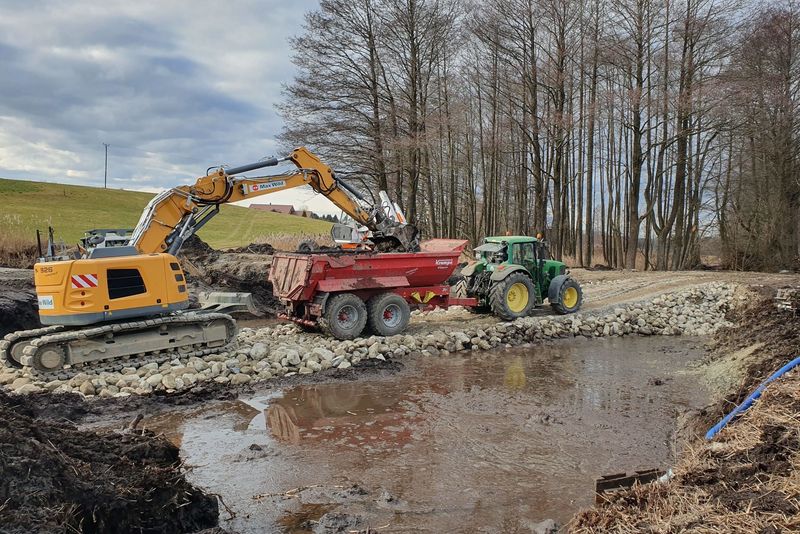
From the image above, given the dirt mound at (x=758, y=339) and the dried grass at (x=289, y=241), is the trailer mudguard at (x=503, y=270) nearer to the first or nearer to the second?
the dirt mound at (x=758, y=339)

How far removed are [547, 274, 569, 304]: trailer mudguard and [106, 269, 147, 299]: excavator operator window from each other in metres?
9.30

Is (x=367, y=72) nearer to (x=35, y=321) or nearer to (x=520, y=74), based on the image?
(x=520, y=74)

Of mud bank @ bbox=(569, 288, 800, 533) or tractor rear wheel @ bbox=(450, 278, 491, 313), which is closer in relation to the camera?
mud bank @ bbox=(569, 288, 800, 533)

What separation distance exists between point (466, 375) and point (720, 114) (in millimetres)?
16900

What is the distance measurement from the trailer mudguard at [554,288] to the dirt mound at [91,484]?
1092 centimetres

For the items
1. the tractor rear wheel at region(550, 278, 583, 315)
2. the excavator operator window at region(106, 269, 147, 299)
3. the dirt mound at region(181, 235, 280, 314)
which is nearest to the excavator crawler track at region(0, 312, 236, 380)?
the excavator operator window at region(106, 269, 147, 299)

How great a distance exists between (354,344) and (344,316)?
0.91m

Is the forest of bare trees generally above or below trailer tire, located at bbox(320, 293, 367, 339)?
above

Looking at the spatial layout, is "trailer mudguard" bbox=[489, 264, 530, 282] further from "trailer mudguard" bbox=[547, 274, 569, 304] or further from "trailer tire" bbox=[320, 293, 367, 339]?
"trailer tire" bbox=[320, 293, 367, 339]

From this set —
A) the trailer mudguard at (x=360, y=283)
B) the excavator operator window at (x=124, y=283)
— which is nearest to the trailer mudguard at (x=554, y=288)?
the trailer mudguard at (x=360, y=283)

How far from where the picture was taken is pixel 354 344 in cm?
1119

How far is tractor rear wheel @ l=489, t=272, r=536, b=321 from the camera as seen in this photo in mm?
13469

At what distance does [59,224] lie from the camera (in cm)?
3981

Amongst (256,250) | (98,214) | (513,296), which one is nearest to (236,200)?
(513,296)
